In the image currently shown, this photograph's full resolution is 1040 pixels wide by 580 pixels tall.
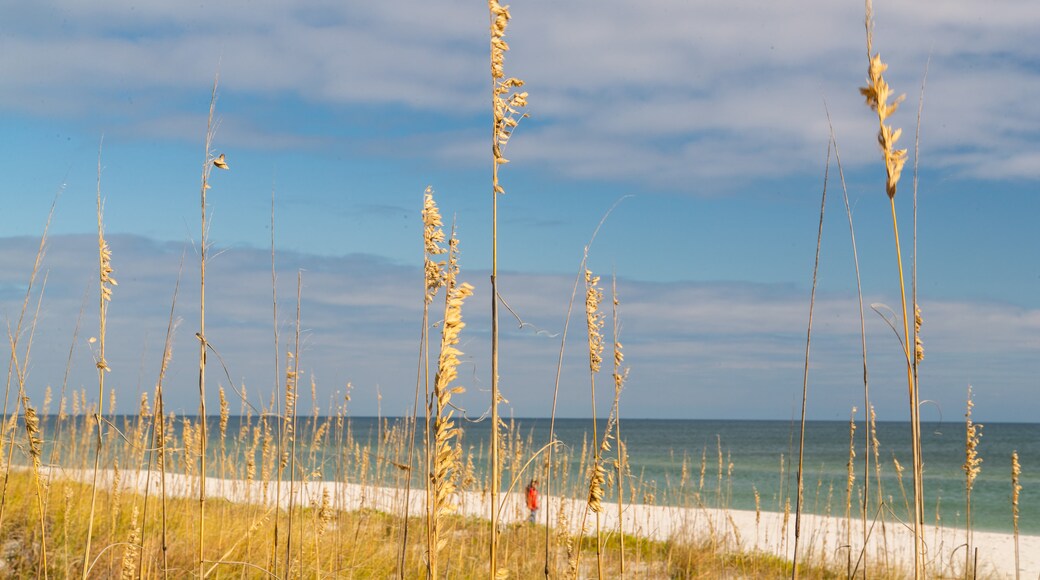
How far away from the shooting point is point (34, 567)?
5316 millimetres

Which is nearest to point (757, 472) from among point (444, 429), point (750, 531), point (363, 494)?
point (750, 531)

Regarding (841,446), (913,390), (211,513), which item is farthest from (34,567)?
(841,446)

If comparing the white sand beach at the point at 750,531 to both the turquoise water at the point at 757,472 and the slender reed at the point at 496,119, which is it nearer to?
the turquoise water at the point at 757,472

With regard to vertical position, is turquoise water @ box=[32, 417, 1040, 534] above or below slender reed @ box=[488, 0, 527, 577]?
below

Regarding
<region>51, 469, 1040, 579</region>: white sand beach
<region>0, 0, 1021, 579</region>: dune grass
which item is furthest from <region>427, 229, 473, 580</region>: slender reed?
<region>51, 469, 1040, 579</region>: white sand beach

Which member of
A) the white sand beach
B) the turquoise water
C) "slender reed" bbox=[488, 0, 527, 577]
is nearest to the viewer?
"slender reed" bbox=[488, 0, 527, 577]

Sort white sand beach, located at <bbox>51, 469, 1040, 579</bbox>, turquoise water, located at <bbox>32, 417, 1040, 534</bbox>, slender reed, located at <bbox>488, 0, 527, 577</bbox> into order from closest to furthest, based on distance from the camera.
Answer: slender reed, located at <bbox>488, 0, 527, 577</bbox> → turquoise water, located at <bbox>32, 417, 1040, 534</bbox> → white sand beach, located at <bbox>51, 469, 1040, 579</bbox>

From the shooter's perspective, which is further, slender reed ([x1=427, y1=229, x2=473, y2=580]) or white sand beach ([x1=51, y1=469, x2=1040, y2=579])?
white sand beach ([x1=51, y1=469, x2=1040, y2=579])

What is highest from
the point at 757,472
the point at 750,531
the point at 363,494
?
the point at 363,494

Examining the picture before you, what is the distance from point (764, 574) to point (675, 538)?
0.95 meters

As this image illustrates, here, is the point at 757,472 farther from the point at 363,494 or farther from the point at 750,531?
the point at 363,494

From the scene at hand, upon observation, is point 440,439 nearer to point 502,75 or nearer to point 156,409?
point 502,75

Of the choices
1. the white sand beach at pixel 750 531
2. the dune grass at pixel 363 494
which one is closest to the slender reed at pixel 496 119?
the dune grass at pixel 363 494

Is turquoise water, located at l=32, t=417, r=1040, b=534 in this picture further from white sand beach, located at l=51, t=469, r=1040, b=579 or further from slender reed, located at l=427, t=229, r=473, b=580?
slender reed, located at l=427, t=229, r=473, b=580
